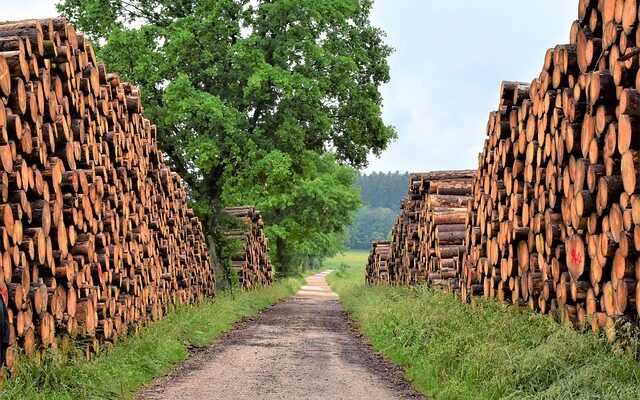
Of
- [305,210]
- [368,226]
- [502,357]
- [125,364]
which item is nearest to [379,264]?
[305,210]

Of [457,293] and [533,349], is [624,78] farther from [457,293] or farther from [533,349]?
[457,293]

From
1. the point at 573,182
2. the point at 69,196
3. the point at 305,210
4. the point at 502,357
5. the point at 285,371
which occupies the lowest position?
the point at 285,371

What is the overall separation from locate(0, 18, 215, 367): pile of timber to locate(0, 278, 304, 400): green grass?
0.28 metres

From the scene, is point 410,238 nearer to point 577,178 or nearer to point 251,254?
point 251,254

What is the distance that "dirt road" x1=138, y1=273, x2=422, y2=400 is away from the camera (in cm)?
883

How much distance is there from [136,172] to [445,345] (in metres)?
6.04

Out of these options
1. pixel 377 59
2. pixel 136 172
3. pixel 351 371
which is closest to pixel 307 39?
pixel 377 59

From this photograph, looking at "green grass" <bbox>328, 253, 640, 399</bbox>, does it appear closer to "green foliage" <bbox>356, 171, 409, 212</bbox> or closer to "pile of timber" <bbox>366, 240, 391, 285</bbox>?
"pile of timber" <bbox>366, 240, 391, 285</bbox>

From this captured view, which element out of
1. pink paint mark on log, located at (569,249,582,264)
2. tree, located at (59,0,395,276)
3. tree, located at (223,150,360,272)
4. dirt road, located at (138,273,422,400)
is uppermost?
tree, located at (59,0,395,276)

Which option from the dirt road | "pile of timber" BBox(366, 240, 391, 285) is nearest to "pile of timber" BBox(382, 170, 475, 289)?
the dirt road

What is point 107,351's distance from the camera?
34.6 ft

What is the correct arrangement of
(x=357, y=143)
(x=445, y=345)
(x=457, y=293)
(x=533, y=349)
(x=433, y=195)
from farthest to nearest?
(x=357, y=143), (x=433, y=195), (x=457, y=293), (x=445, y=345), (x=533, y=349)

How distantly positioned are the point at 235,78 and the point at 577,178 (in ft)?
53.9

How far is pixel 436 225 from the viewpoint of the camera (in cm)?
1717
